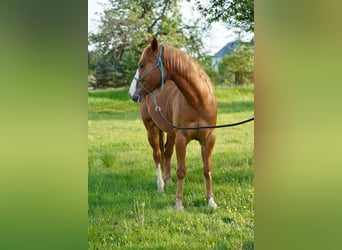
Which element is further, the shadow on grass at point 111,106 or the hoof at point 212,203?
the shadow on grass at point 111,106

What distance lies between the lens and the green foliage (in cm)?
196

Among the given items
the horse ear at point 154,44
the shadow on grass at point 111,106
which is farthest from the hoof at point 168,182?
the horse ear at point 154,44

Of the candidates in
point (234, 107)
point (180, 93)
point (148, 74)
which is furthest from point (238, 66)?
point (148, 74)

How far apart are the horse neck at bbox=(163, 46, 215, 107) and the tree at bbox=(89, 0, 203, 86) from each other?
0.17 ft

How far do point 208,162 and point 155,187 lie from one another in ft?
0.94

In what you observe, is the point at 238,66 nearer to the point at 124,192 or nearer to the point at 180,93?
the point at 180,93

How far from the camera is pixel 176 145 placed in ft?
6.90

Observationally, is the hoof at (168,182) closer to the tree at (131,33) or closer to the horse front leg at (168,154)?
the horse front leg at (168,154)

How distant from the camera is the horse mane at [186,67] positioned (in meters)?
2.07

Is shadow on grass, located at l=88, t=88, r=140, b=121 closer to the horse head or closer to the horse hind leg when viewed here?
the horse head

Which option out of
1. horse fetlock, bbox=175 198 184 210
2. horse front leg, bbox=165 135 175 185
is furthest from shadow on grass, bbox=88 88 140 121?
horse fetlock, bbox=175 198 184 210
